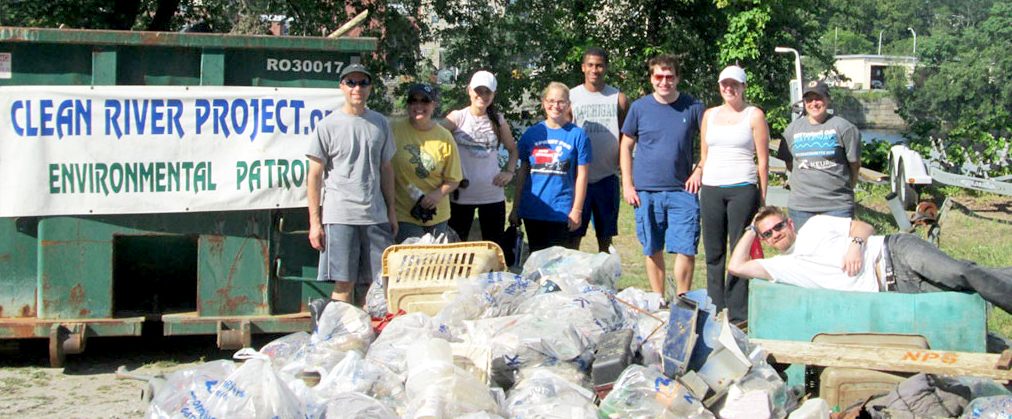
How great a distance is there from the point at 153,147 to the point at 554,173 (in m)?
2.23

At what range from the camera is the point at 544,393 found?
455cm

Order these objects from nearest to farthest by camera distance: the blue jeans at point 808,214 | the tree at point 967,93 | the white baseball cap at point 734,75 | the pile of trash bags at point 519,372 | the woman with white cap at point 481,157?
the pile of trash bags at point 519,372 → the white baseball cap at point 734,75 → the woman with white cap at point 481,157 → the blue jeans at point 808,214 → the tree at point 967,93

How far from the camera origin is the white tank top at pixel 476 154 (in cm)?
652

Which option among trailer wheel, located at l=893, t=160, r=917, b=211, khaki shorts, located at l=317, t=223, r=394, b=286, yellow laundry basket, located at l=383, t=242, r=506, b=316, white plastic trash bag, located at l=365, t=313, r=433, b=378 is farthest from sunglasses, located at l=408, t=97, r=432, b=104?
trailer wheel, located at l=893, t=160, r=917, b=211

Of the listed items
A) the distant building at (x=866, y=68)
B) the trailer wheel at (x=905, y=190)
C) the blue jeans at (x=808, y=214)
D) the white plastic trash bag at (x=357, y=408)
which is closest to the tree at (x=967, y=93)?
the trailer wheel at (x=905, y=190)

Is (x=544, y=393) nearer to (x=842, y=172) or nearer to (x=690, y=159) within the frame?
(x=690, y=159)

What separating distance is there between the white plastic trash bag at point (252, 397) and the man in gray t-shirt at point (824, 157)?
3785 millimetres

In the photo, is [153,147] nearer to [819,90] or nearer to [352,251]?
[352,251]

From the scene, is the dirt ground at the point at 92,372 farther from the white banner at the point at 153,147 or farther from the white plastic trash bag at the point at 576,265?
the white plastic trash bag at the point at 576,265

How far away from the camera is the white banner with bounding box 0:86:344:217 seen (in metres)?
5.65

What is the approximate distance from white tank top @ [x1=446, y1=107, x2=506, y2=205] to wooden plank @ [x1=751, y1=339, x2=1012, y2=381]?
7.10ft

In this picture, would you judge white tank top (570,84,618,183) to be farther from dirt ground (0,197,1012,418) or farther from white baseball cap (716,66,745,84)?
dirt ground (0,197,1012,418)

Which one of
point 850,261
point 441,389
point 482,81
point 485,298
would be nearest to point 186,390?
point 441,389

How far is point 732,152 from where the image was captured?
6.45 metres
